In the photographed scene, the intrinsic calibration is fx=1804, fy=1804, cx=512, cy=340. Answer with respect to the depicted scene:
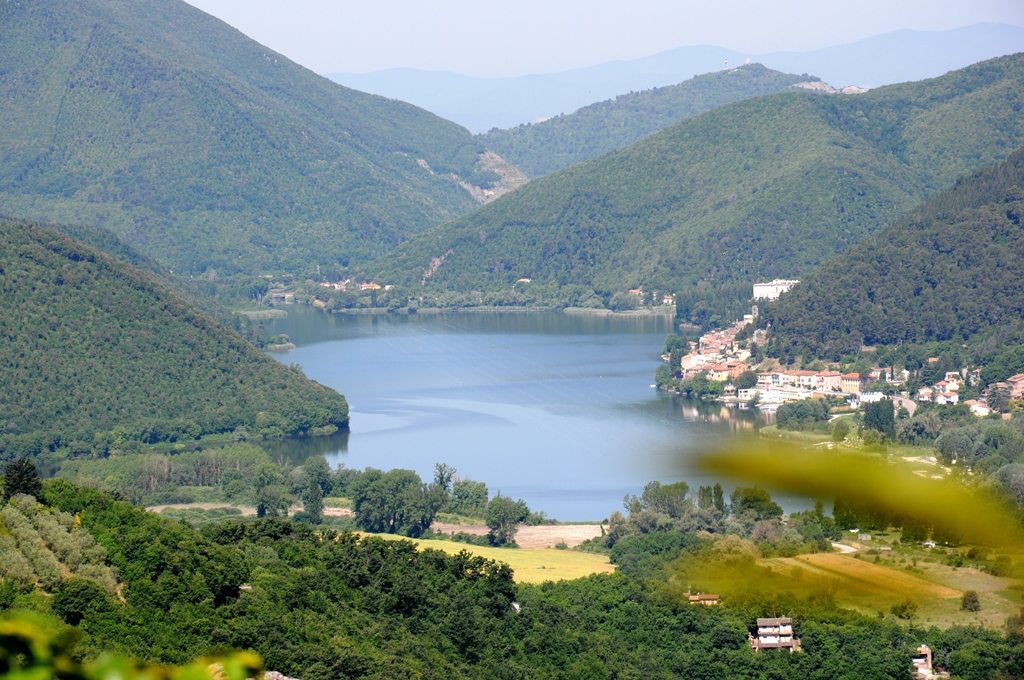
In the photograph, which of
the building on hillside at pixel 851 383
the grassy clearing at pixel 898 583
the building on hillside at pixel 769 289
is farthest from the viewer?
the building on hillside at pixel 769 289

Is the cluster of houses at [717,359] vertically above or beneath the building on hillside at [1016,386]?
beneath

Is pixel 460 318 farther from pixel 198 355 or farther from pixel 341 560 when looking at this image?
pixel 341 560

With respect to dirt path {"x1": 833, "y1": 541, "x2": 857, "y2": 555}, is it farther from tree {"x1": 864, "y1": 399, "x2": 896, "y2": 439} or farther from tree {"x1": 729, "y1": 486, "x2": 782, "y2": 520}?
tree {"x1": 864, "y1": 399, "x2": 896, "y2": 439}

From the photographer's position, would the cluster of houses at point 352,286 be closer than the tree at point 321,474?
No

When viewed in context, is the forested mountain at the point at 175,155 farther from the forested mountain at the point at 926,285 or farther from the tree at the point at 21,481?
the tree at the point at 21,481

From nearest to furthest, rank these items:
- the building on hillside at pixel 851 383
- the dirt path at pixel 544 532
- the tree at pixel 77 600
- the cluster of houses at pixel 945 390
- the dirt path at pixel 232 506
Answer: the tree at pixel 77 600, the dirt path at pixel 544 532, the dirt path at pixel 232 506, the cluster of houses at pixel 945 390, the building on hillside at pixel 851 383

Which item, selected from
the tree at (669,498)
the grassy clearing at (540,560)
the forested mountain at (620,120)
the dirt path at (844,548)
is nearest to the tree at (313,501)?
the grassy clearing at (540,560)

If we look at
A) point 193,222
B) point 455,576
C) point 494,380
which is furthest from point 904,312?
point 193,222
